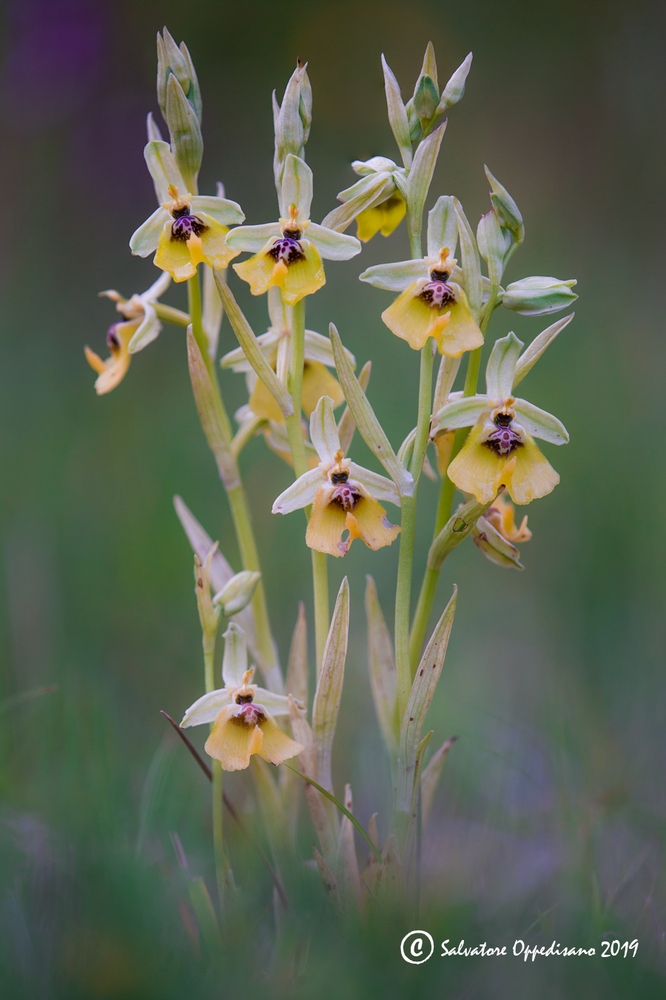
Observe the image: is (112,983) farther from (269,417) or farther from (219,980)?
(269,417)

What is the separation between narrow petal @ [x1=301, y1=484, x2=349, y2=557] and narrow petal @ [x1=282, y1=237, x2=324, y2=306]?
0.20 metres

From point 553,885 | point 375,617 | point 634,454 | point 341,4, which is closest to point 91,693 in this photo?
point 375,617

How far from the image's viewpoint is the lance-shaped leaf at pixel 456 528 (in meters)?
0.83

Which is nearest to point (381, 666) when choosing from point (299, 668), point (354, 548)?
point (299, 668)

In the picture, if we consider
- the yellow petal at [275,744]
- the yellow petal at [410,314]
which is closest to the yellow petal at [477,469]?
the yellow petal at [410,314]

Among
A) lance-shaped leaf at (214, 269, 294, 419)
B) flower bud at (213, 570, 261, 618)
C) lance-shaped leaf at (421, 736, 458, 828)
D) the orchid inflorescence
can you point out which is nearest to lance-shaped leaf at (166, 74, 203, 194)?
the orchid inflorescence

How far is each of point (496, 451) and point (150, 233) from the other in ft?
1.39

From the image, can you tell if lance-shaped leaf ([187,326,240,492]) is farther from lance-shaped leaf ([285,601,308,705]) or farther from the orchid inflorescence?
lance-shaped leaf ([285,601,308,705])

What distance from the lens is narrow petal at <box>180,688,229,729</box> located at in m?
0.87

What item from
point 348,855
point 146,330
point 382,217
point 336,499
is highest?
point 382,217

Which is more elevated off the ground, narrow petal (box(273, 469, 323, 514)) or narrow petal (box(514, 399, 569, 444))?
narrow petal (box(514, 399, 569, 444))

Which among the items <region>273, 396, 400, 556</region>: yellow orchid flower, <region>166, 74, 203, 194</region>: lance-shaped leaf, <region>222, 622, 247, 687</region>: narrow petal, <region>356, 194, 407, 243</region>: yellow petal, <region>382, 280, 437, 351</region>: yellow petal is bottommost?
<region>222, 622, 247, 687</region>: narrow petal

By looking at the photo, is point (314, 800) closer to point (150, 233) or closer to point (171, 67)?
point (150, 233)

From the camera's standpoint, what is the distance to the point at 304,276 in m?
0.82
